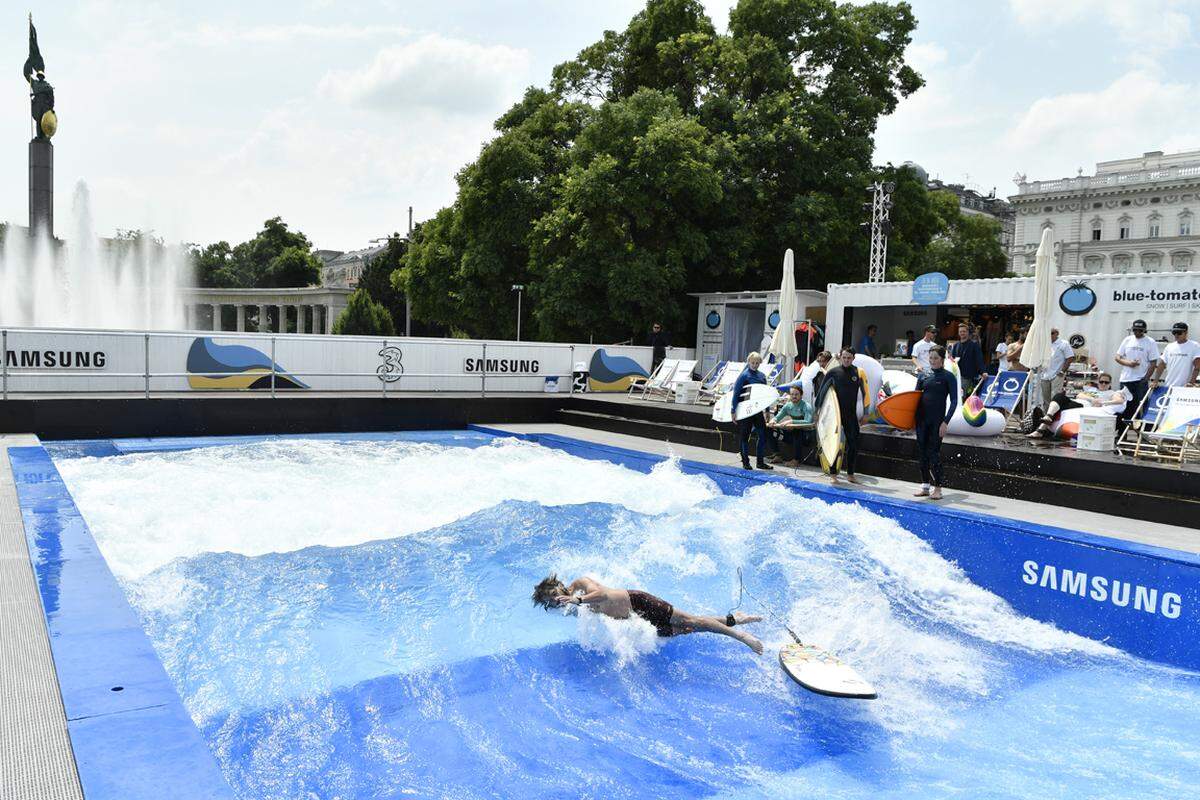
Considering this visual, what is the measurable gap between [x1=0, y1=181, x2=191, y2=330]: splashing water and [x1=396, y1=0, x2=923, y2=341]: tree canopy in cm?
1120

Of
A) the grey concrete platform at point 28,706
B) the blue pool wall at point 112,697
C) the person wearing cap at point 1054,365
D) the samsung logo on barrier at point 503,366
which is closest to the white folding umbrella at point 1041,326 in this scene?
the person wearing cap at point 1054,365

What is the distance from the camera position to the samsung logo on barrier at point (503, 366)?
1792 cm

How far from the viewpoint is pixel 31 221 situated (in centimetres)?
2809

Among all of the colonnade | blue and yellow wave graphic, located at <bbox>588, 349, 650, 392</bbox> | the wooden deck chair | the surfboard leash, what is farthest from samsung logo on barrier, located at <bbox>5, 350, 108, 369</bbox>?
the colonnade

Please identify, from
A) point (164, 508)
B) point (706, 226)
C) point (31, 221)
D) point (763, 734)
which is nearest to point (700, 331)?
point (706, 226)

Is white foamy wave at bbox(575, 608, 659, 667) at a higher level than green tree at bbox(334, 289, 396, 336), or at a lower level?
lower

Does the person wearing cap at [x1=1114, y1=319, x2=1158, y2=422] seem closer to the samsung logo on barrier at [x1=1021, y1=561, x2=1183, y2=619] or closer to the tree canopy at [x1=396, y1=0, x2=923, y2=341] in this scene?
the samsung logo on barrier at [x1=1021, y1=561, x2=1183, y2=619]

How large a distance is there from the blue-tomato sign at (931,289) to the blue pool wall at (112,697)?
60.9ft

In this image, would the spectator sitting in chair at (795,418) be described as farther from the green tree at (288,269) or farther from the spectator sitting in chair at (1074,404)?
the green tree at (288,269)

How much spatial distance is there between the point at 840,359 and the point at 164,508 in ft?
26.9

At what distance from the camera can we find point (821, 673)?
5.37 m

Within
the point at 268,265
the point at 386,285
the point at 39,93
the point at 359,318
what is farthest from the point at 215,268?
the point at 39,93

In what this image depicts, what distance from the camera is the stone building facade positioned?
71.2 m

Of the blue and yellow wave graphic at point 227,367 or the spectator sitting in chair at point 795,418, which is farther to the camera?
the blue and yellow wave graphic at point 227,367
